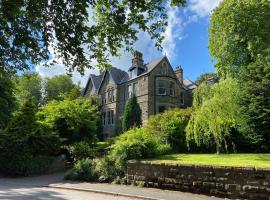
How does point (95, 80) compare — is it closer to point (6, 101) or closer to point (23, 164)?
point (6, 101)

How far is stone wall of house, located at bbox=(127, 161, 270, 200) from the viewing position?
11797 millimetres

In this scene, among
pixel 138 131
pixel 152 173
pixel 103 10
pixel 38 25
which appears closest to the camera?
pixel 38 25

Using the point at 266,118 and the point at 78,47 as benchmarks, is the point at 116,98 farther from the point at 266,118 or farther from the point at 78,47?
the point at 78,47

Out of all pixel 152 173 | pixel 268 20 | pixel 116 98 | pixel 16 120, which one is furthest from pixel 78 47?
pixel 116 98

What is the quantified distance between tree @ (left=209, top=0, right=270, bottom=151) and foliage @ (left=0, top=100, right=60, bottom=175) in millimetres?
14051

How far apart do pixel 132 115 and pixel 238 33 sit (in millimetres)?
15176

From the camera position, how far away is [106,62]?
361 inches

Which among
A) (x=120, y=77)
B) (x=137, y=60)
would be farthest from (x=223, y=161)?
(x=120, y=77)

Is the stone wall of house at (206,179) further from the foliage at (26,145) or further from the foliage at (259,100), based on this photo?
the foliage at (259,100)

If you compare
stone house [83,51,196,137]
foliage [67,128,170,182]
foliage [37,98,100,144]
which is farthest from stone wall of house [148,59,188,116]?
foliage [67,128,170,182]

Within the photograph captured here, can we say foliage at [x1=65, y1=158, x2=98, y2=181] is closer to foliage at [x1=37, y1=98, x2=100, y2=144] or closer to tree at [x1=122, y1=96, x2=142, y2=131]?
foliage at [x1=37, y1=98, x2=100, y2=144]

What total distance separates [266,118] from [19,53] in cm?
1890

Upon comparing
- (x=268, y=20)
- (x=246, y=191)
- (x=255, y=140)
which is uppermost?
(x=268, y=20)

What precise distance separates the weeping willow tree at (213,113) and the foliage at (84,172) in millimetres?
5946
